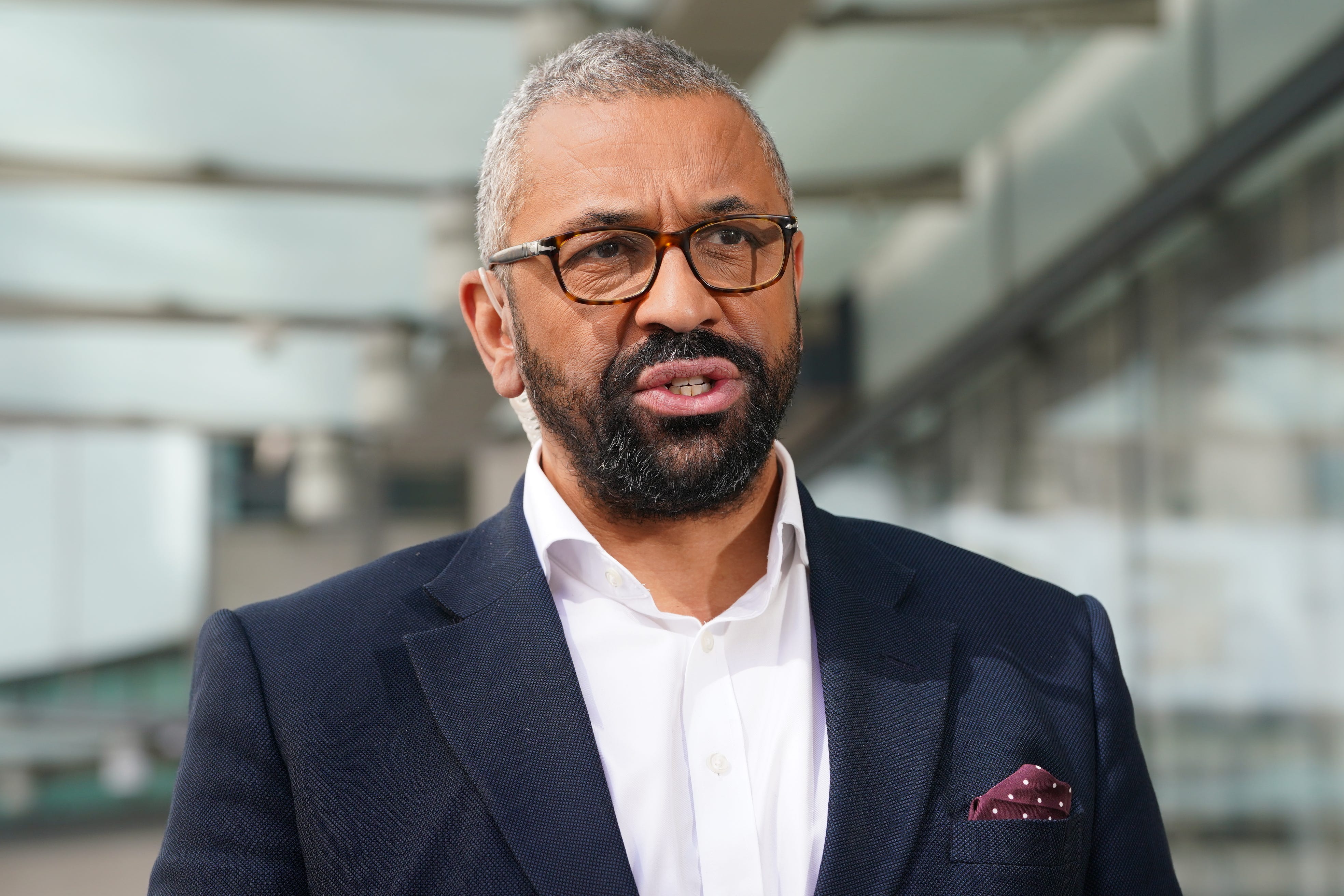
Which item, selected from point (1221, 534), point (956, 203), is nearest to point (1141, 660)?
point (1221, 534)

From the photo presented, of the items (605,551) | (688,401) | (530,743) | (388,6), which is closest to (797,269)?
(688,401)

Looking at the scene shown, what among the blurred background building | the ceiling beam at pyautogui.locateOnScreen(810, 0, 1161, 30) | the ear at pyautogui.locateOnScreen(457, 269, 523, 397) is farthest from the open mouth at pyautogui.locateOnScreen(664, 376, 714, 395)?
the ceiling beam at pyautogui.locateOnScreen(810, 0, 1161, 30)

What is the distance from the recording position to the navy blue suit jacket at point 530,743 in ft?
4.22

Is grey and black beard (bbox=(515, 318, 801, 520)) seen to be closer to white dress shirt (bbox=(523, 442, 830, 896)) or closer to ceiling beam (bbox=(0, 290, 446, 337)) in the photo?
white dress shirt (bbox=(523, 442, 830, 896))

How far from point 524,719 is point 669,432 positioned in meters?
0.32

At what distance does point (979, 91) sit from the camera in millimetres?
6434

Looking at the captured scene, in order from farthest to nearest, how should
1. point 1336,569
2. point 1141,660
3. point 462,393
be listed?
1. point 462,393
2. point 1141,660
3. point 1336,569

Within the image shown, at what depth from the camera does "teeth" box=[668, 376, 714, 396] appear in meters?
1.37

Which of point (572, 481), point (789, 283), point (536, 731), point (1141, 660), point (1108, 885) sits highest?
point (789, 283)

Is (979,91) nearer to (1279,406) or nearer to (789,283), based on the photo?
(1279,406)

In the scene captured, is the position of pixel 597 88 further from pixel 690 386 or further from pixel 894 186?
pixel 894 186

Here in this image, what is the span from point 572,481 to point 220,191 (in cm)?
607

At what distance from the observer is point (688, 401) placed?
1.37 meters

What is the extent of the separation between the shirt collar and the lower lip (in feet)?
0.50
